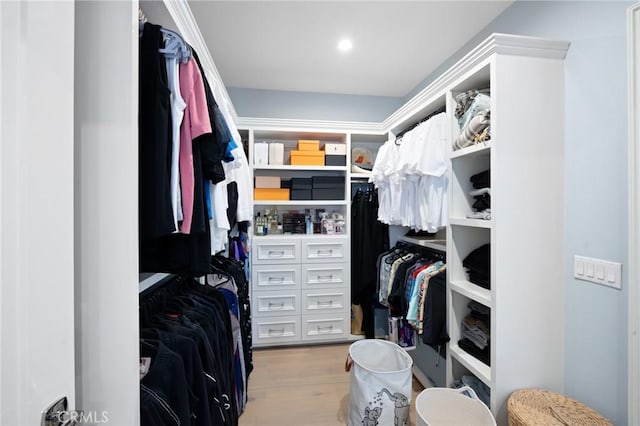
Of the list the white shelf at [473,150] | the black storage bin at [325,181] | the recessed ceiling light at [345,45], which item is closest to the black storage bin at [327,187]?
the black storage bin at [325,181]

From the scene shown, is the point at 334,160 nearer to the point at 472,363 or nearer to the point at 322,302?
the point at 322,302

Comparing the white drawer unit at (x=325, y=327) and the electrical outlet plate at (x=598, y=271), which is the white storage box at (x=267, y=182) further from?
the electrical outlet plate at (x=598, y=271)

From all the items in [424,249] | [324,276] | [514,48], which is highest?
[514,48]

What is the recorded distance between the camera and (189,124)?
862 millimetres

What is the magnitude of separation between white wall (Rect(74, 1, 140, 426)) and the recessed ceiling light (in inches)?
71.0

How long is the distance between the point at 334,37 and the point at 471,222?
162 cm

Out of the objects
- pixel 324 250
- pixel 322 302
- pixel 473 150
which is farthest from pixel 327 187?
pixel 473 150

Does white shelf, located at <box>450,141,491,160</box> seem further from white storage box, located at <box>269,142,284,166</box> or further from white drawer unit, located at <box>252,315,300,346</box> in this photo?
white drawer unit, located at <box>252,315,300,346</box>

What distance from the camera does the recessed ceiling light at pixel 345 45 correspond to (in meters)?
2.08

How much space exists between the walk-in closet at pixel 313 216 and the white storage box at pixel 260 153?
47 mm

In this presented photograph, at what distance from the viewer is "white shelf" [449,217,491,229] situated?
4.68ft

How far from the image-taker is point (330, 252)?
109 inches

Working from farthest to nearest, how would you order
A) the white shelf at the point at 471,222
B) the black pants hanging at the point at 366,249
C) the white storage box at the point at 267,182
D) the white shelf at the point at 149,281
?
1. the black pants hanging at the point at 366,249
2. the white storage box at the point at 267,182
3. the white shelf at the point at 471,222
4. the white shelf at the point at 149,281

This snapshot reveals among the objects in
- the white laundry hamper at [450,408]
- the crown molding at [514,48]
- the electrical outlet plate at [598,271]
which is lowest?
the white laundry hamper at [450,408]
